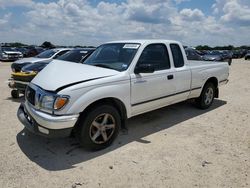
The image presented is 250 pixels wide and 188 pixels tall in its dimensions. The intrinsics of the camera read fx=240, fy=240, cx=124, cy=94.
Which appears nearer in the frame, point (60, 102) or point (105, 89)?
point (60, 102)

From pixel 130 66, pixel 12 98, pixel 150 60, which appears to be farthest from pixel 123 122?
pixel 12 98

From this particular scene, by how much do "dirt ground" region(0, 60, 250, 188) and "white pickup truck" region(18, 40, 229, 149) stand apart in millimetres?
434

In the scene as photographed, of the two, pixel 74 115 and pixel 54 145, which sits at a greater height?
pixel 74 115

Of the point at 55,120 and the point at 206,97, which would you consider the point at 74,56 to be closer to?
the point at 206,97

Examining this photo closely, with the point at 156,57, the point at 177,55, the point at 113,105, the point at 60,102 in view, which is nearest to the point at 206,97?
the point at 177,55

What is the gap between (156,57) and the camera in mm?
4977

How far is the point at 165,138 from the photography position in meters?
4.58

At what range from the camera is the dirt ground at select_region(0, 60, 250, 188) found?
324 centimetres

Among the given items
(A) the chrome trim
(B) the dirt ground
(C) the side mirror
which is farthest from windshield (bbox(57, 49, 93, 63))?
(A) the chrome trim

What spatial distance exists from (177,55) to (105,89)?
2.31m

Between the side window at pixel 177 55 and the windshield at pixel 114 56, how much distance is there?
3.52ft

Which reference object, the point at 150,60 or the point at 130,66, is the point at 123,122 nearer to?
the point at 130,66

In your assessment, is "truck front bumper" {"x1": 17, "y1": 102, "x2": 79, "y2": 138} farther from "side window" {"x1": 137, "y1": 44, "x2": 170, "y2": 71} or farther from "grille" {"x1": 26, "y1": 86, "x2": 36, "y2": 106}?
"side window" {"x1": 137, "y1": 44, "x2": 170, "y2": 71}

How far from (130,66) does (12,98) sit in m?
5.19
